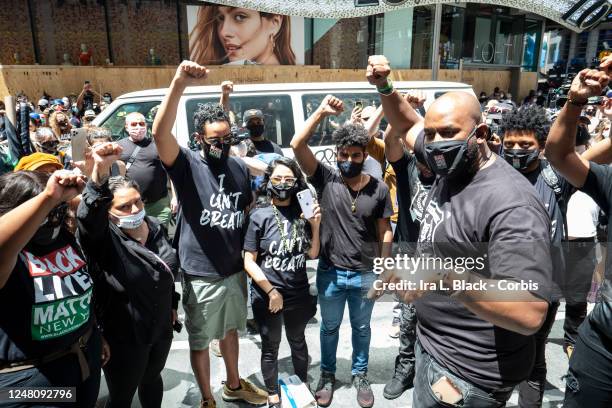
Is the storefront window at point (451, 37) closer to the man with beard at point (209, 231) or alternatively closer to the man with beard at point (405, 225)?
the man with beard at point (405, 225)

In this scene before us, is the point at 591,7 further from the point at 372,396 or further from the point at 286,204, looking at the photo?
the point at 372,396

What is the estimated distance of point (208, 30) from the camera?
56.5 ft

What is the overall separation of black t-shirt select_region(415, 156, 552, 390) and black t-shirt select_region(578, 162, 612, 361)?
0.37 meters

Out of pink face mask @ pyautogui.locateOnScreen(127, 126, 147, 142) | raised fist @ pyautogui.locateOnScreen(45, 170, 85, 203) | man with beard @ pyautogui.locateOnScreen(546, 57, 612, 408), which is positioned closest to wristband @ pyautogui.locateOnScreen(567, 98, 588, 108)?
man with beard @ pyautogui.locateOnScreen(546, 57, 612, 408)

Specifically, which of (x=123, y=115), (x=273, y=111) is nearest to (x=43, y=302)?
(x=123, y=115)

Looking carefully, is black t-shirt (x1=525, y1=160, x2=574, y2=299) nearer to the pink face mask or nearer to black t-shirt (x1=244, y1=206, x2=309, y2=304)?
black t-shirt (x1=244, y1=206, x2=309, y2=304)

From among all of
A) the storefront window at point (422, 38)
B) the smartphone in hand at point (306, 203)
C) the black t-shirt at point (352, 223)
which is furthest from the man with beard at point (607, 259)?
the storefront window at point (422, 38)

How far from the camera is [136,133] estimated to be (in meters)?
4.18

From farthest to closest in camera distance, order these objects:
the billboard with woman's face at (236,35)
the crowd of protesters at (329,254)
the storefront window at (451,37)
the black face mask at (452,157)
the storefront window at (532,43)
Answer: the storefront window at (532,43) → the storefront window at (451,37) → the billboard with woman's face at (236,35) → the black face mask at (452,157) → the crowd of protesters at (329,254)

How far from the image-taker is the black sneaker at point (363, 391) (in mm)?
2830

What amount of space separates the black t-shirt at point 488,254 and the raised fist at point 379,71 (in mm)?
710

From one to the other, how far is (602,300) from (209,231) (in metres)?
2.05

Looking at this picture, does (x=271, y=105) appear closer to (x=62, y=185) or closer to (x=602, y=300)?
(x=62, y=185)

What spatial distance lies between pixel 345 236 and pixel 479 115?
4.38 feet
